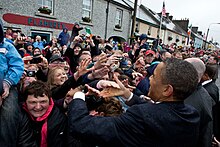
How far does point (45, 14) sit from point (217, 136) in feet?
32.9

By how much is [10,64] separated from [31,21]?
357 inches

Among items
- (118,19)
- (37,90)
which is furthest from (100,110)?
(118,19)

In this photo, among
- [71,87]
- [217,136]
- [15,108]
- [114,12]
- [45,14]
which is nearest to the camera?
[15,108]

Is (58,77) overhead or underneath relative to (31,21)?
underneath

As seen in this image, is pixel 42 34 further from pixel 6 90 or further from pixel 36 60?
pixel 6 90

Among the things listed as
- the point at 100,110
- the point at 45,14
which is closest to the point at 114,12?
the point at 45,14

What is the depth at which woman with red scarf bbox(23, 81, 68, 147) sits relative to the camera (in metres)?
1.82

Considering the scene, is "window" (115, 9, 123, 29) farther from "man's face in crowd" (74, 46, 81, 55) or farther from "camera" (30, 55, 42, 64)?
"camera" (30, 55, 42, 64)

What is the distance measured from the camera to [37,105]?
1854mm

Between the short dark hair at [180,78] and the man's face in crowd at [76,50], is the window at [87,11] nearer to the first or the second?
the man's face in crowd at [76,50]

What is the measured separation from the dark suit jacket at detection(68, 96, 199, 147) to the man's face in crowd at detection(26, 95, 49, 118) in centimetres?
68

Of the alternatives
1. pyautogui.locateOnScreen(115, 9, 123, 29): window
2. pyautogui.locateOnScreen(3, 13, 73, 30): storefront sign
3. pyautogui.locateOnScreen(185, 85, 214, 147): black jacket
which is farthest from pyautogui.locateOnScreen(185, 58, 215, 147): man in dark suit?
pyautogui.locateOnScreen(115, 9, 123, 29): window

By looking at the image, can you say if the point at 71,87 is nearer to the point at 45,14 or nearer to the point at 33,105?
the point at 33,105

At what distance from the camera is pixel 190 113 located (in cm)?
135
